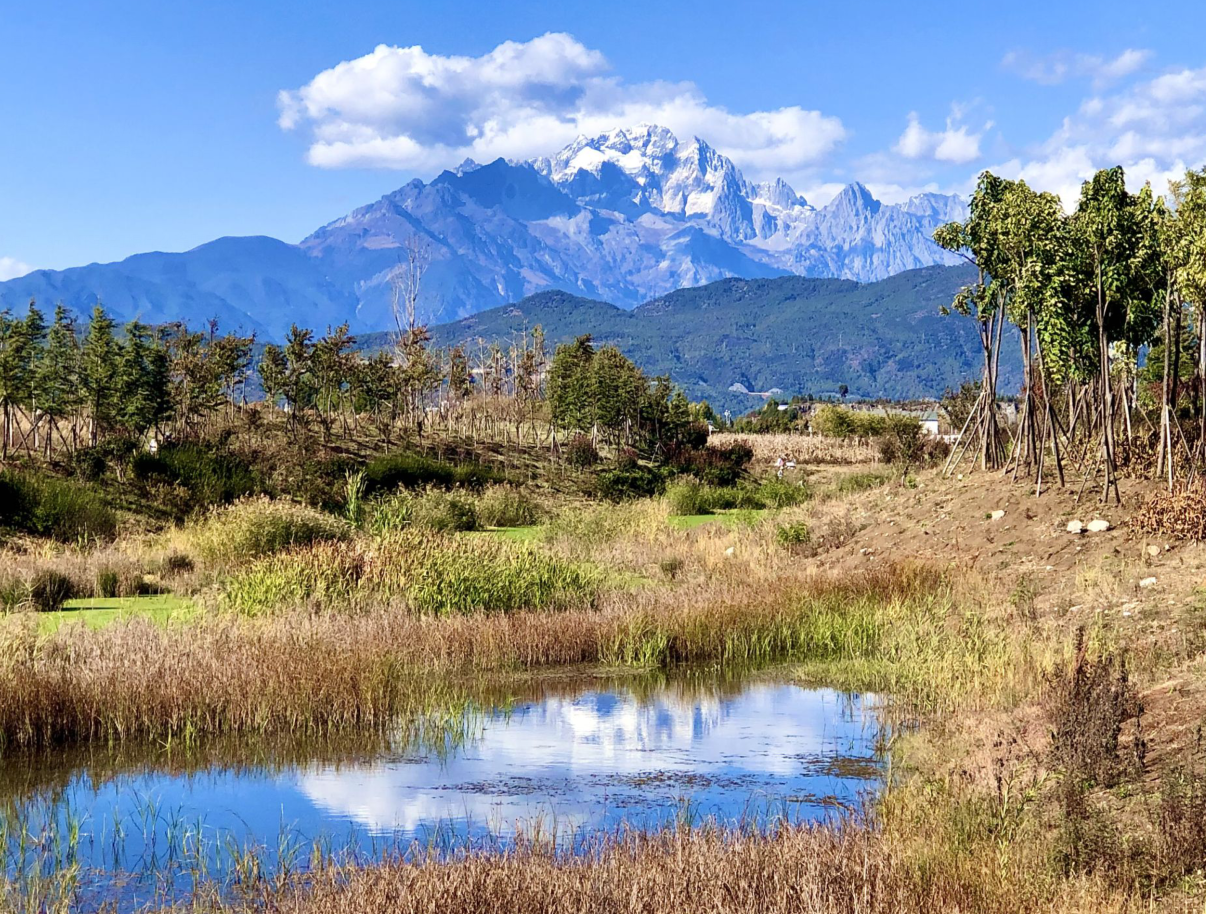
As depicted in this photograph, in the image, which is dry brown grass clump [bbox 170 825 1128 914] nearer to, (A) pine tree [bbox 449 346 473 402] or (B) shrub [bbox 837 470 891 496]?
(B) shrub [bbox 837 470 891 496]

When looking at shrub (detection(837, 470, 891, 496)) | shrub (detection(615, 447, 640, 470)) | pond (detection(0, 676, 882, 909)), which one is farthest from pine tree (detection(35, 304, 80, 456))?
pond (detection(0, 676, 882, 909))

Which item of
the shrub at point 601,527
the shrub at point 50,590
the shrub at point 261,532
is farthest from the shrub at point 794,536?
the shrub at point 50,590

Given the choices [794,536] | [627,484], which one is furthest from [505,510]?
[794,536]

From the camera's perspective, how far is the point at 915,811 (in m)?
7.92

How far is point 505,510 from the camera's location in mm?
33531

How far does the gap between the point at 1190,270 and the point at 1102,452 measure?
398 cm

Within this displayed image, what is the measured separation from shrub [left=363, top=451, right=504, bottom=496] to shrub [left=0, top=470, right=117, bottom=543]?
9547 mm

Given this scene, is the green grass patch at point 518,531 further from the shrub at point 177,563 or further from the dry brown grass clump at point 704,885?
the dry brown grass clump at point 704,885

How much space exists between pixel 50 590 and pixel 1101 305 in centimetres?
1665

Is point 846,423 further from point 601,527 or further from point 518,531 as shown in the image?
point 601,527

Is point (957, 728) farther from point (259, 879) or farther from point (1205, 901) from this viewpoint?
point (259, 879)

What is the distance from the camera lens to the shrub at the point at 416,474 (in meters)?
37.4

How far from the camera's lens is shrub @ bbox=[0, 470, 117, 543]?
1029 inches

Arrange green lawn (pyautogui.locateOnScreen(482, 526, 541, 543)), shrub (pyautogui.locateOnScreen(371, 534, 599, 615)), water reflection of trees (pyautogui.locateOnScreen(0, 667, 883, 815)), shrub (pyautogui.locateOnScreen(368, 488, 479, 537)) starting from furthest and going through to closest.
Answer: green lawn (pyautogui.locateOnScreen(482, 526, 541, 543)) < shrub (pyautogui.locateOnScreen(368, 488, 479, 537)) < shrub (pyautogui.locateOnScreen(371, 534, 599, 615)) < water reflection of trees (pyautogui.locateOnScreen(0, 667, 883, 815))
